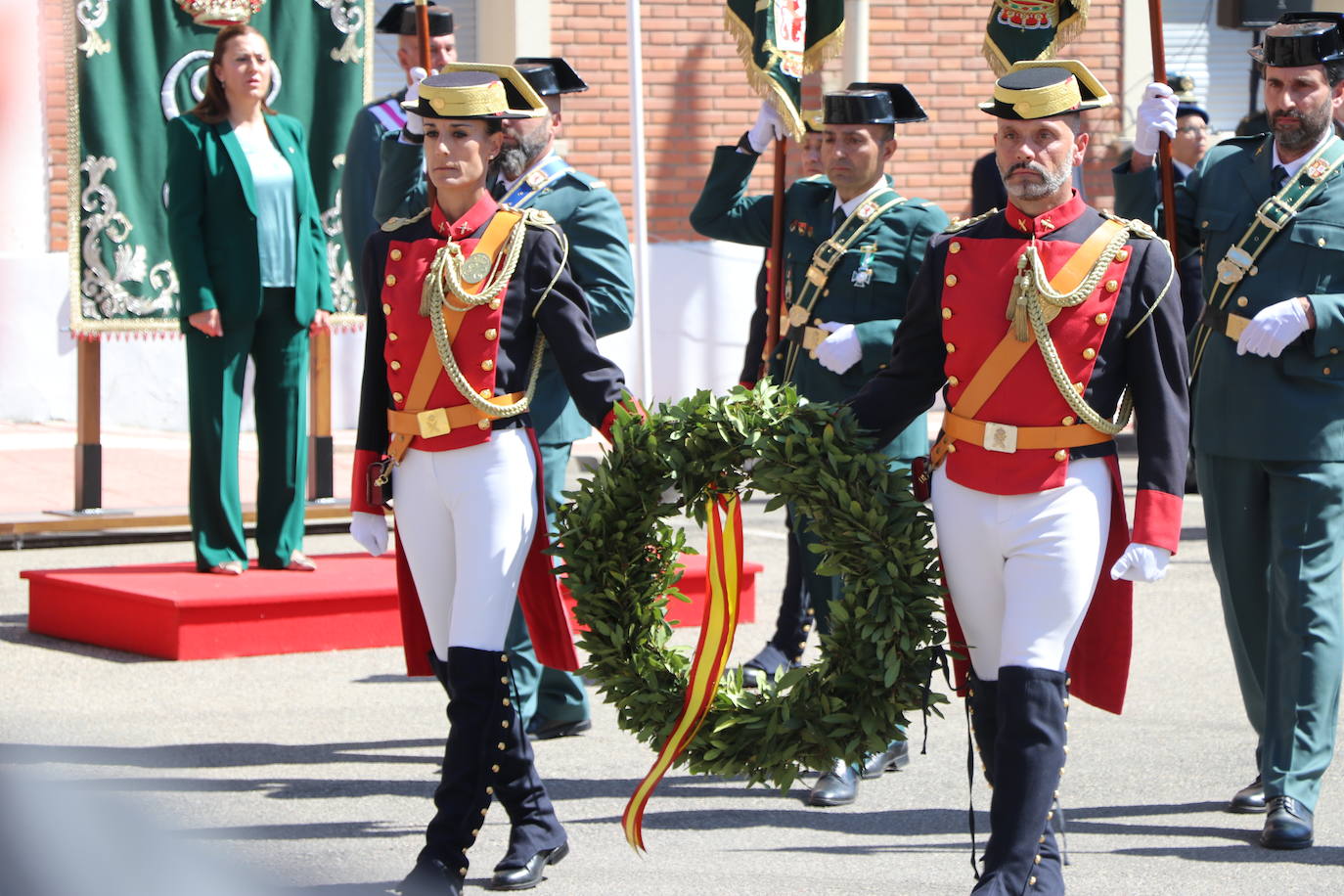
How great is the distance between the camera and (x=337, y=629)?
7.20 meters

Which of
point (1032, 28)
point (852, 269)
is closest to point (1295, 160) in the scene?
point (1032, 28)

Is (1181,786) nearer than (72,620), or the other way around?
(1181,786)

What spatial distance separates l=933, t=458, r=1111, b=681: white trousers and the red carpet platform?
2885mm

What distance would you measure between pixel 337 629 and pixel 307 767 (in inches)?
63.5

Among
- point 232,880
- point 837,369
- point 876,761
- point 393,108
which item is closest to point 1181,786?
point 876,761

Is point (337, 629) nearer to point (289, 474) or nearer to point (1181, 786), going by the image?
point (289, 474)

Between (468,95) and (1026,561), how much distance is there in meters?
1.62

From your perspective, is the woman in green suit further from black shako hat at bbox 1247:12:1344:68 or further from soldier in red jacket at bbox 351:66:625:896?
black shako hat at bbox 1247:12:1344:68

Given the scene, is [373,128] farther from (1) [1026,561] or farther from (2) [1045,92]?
(1) [1026,561]

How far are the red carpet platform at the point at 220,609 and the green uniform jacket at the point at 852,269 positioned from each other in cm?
158

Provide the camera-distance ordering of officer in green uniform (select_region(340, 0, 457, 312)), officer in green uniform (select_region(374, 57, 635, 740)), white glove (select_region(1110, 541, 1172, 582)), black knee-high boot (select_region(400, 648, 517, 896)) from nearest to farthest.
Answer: white glove (select_region(1110, 541, 1172, 582))
black knee-high boot (select_region(400, 648, 517, 896))
officer in green uniform (select_region(374, 57, 635, 740))
officer in green uniform (select_region(340, 0, 457, 312))

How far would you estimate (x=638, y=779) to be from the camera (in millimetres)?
5578

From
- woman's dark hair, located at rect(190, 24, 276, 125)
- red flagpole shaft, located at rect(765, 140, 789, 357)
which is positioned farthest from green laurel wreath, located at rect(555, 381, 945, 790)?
woman's dark hair, located at rect(190, 24, 276, 125)

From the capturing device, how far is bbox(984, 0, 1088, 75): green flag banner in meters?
4.98
